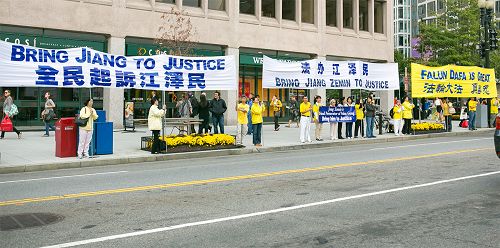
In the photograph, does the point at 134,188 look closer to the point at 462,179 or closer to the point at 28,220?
the point at 28,220

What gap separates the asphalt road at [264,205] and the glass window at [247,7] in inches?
877

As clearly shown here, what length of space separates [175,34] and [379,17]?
70.6 ft

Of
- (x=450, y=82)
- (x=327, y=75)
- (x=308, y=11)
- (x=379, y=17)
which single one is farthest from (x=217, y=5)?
(x=379, y=17)

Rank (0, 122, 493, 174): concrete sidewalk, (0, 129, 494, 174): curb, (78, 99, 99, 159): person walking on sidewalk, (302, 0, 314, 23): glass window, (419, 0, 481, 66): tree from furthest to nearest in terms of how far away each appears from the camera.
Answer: (419, 0, 481, 66): tree → (302, 0, 314, 23): glass window → (78, 99, 99, 159): person walking on sidewalk → (0, 122, 493, 174): concrete sidewalk → (0, 129, 494, 174): curb

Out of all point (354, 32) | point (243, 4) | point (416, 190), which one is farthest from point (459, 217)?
point (354, 32)

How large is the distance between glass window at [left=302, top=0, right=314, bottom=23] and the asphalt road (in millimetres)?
25626

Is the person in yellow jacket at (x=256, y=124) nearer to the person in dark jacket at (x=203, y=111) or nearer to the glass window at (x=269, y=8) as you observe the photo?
the person in dark jacket at (x=203, y=111)

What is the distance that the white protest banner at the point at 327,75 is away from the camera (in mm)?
19406

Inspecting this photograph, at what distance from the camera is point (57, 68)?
14.4 m

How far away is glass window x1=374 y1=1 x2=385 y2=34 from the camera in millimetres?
41688

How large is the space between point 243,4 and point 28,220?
28169 mm

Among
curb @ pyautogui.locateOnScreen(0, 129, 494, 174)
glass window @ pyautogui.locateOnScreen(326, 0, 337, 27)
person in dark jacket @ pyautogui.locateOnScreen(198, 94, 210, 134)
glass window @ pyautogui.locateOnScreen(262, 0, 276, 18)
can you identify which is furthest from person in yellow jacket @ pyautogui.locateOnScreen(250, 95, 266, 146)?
glass window @ pyautogui.locateOnScreen(326, 0, 337, 27)

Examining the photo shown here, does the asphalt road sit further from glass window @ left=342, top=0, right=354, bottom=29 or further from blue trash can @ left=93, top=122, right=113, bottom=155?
glass window @ left=342, top=0, right=354, bottom=29

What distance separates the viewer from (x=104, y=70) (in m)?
15.4
